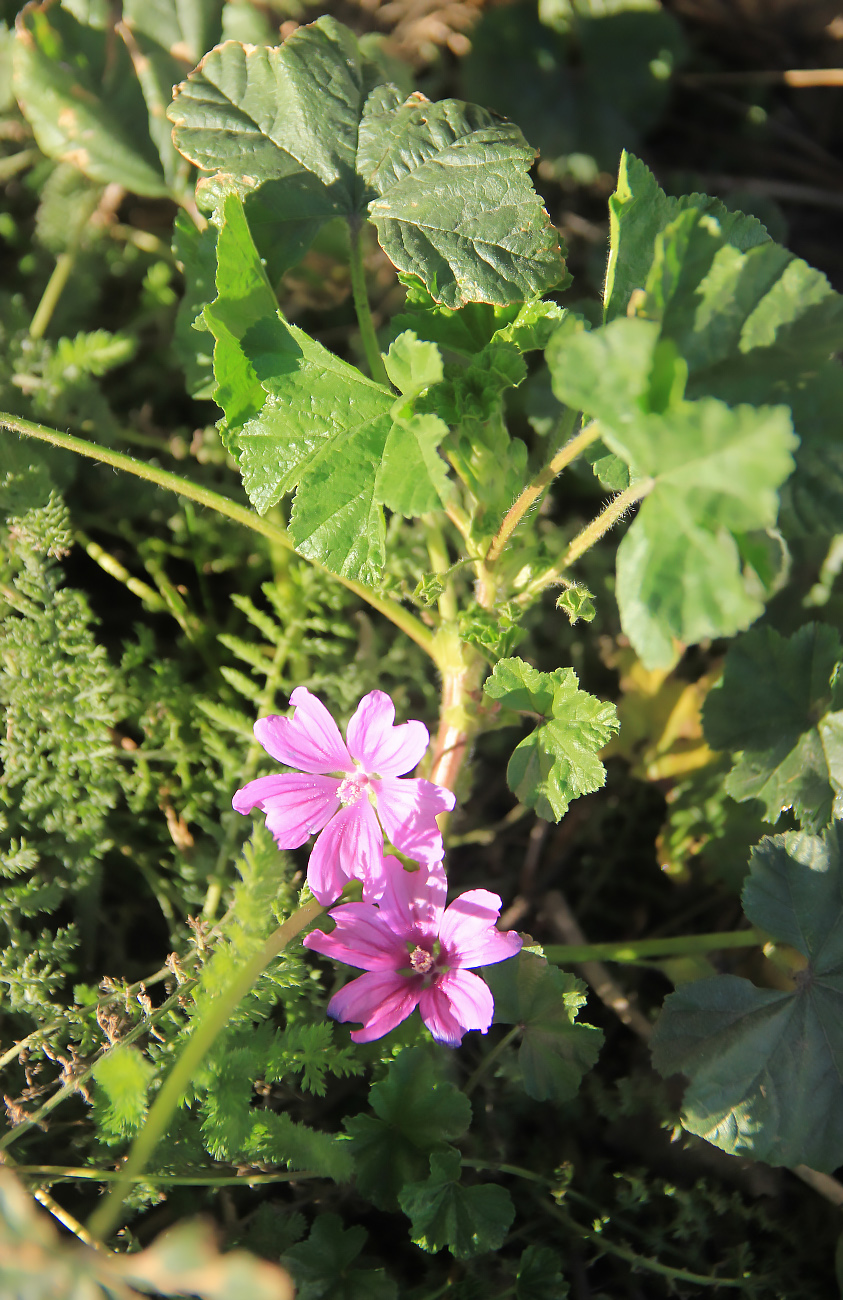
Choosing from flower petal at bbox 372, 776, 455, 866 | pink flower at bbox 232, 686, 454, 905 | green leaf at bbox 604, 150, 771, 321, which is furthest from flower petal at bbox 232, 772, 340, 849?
green leaf at bbox 604, 150, 771, 321

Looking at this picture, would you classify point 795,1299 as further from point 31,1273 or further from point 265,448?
point 265,448

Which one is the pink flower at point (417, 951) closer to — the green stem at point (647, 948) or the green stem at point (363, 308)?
the green stem at point (647, 948)

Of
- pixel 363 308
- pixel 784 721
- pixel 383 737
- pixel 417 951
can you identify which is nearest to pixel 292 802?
pixel 383 737

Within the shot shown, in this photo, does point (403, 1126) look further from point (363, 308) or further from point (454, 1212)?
point (363, 308)

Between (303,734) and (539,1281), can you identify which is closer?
(303,734)

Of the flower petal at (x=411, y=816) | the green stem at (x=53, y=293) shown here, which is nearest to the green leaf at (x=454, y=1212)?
the flower petal at (x=411, y=816)

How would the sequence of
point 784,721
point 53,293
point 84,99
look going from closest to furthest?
point 784,721 → point 84,99 → point 53,293

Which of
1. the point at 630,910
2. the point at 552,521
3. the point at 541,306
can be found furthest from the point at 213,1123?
the point at 552,521

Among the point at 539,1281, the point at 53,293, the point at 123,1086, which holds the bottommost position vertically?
the point at 539,1281
